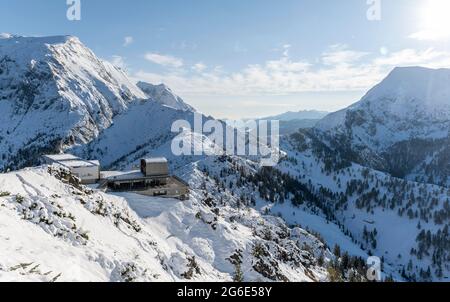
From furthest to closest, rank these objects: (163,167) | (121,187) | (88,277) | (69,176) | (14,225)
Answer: (163,167), (121,187), (69,176), (14,225), (88,277)

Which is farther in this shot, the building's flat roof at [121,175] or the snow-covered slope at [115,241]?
the building's flat roof at [121,175]

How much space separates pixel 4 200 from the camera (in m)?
37.6

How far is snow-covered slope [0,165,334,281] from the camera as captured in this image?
29938 mm

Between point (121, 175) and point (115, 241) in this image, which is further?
point (121, 175)

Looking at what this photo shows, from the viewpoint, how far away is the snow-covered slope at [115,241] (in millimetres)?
29938

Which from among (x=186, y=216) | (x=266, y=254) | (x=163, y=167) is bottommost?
(x=266, y=254)

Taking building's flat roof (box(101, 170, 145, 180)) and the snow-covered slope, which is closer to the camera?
the snow-covered slope

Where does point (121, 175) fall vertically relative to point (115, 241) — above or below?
above

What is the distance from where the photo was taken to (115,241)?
4419 cm

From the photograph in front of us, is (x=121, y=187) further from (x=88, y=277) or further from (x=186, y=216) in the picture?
(x=88, y=277)
